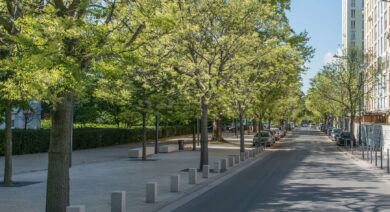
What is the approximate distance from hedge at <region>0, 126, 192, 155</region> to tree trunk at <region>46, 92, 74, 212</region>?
21.8 metres

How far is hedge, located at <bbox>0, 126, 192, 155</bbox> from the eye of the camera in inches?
1321

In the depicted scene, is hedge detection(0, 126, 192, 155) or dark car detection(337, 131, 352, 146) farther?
dark car detection(337, 131, 352, 146)

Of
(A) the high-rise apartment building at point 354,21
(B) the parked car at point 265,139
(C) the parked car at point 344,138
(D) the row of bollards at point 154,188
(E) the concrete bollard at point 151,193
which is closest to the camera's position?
(D) the row of bollards at point 154,188

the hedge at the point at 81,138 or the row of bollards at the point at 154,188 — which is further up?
the hedge at the point at 81,138

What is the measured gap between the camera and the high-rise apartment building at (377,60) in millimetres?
52931

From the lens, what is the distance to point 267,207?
14.0m

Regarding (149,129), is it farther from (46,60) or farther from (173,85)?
(46,60)

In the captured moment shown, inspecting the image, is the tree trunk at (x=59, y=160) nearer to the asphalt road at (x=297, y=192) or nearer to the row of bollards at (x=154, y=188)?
the row of bollards at (x=154, y=188)

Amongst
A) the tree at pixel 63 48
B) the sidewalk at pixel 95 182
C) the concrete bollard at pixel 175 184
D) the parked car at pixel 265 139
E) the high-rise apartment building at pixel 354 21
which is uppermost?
the high-rise apartment building at pixel 354 21

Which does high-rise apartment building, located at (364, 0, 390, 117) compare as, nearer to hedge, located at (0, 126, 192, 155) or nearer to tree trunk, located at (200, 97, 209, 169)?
hedge, located at (0, 126, 192, 155)

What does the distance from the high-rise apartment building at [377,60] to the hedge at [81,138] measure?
917 inches

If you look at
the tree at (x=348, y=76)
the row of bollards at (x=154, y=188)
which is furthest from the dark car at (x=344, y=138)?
the row of bollards at (x=154, y=188)

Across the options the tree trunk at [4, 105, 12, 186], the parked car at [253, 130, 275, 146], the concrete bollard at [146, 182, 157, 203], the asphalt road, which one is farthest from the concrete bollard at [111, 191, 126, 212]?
the parked car at [253, 130, 275, 146]

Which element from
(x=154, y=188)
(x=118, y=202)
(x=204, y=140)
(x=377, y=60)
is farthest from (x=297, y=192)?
(x=377, y=60)
